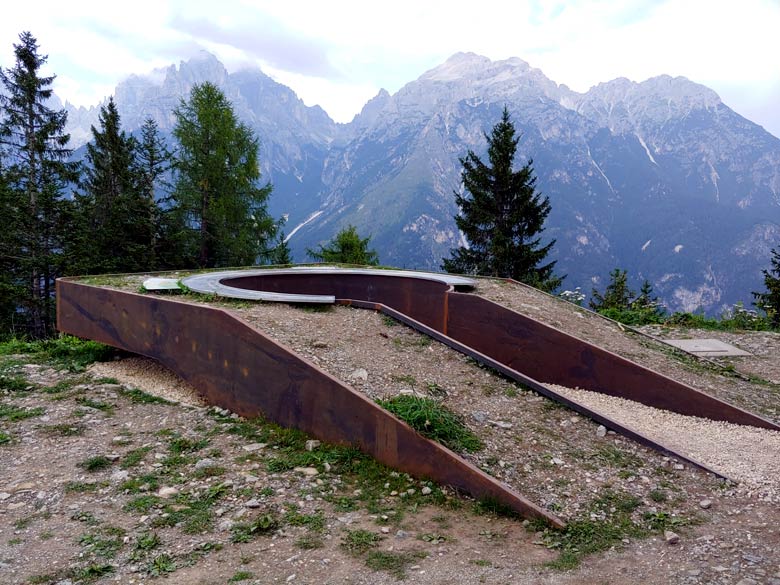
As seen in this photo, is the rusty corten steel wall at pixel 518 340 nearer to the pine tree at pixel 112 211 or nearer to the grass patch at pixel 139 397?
the grass patch at pixel 139 397

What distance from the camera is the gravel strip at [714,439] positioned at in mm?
4707

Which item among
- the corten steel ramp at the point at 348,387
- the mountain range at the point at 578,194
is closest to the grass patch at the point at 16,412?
the corten steel ramp at the point at 348,387

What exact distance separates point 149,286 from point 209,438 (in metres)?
4.24

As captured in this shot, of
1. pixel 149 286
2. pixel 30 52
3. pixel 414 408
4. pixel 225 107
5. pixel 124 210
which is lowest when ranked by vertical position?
pixel 414 408

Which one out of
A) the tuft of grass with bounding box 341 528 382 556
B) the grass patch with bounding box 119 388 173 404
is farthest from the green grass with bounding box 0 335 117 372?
the tuft of grass with bounding box 341 528 382 556

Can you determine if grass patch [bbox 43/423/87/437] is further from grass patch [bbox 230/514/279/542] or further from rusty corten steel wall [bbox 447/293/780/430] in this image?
rusty corten steel wall [bbox 447/293/780/430]

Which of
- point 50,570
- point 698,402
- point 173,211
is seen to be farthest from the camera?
point 173,211

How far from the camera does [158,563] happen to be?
11.5 feet

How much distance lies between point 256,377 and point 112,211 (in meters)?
18.8

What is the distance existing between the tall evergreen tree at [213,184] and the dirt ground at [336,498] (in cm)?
1494

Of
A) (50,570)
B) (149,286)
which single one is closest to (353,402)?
(50,570)

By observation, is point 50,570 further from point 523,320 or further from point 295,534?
point 523,320

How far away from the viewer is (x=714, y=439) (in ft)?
19.2

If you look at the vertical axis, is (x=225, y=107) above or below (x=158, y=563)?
above
